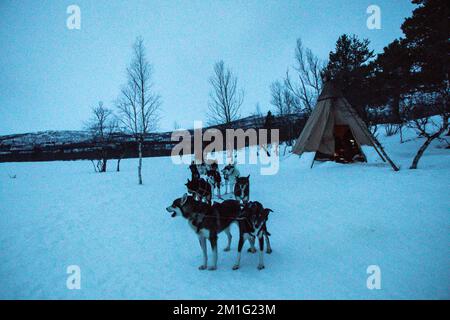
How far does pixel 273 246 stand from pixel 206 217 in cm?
210

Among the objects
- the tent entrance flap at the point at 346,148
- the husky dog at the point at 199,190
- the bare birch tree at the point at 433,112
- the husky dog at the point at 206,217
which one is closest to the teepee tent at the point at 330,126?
the tent entrance flap at the point at 346,148

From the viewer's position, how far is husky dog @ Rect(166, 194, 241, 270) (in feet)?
14.1

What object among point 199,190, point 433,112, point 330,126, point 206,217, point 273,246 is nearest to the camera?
point 206,217

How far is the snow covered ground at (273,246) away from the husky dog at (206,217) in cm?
67

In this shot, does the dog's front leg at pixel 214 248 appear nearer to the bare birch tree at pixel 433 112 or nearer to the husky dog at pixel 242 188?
the husky dog at pixel 242 188

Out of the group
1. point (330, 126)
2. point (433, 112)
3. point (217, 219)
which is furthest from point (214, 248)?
point (433, 112)

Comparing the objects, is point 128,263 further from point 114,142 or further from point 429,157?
point 114,142

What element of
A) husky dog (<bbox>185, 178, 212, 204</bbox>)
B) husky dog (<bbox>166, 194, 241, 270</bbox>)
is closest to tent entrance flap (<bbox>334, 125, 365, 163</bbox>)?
husky dog (<bbox>185, 178, 212, 204</bbox>)

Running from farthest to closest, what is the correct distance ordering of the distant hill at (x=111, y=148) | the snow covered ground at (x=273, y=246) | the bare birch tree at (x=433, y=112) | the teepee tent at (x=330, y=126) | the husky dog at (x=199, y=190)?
the distant hill at (x=111, y=148) → the teepee tent at (x=330, y=126) → the bare birch tree at (x=433, y=112) → the husky dog at (x=199, y=190) → the snow covered ground at (x=273, y=246)

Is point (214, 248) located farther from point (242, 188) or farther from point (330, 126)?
point (330, 126)

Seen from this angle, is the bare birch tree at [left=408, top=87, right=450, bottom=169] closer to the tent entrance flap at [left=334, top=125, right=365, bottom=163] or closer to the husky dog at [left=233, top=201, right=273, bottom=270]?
the tent entrance flap at [left=334, top=125, right=365, bottom=163]

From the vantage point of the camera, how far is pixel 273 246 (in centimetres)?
526

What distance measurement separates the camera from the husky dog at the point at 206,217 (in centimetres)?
429
